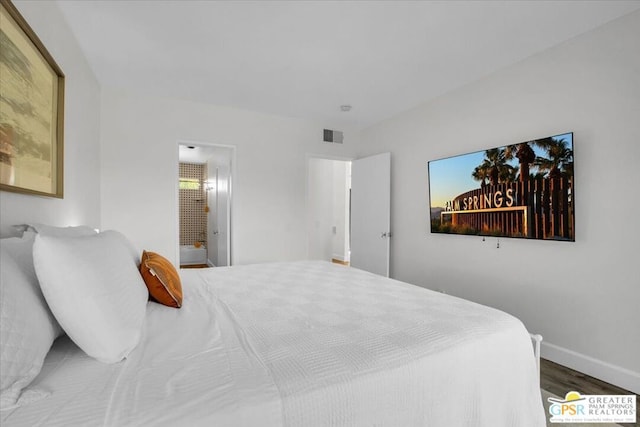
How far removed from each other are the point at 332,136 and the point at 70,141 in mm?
3210

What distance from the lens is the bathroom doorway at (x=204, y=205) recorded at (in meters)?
4.87

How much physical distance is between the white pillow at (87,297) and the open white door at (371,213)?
3374 millimetres

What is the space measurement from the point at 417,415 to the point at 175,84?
3.55 m

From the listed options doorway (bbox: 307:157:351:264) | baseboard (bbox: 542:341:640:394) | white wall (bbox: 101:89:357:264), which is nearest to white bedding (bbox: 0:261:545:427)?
baseboard (bbox: 542:341:640:394)

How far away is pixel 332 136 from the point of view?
4.60 metres

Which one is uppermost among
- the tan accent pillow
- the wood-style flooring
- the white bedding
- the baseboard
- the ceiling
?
the ceiling

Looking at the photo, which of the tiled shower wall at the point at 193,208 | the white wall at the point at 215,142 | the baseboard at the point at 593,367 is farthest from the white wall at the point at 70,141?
the tiled shower wall at the point at 193,208

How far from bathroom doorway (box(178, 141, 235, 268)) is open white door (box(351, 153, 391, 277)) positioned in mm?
1873

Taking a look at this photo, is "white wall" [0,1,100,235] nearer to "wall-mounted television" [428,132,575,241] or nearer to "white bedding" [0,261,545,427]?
"white bedding" [0,261,545,427]

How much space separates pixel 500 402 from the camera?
1.25 meters

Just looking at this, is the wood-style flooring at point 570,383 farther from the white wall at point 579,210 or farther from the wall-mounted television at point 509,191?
the wall-mounted television at point 509,191

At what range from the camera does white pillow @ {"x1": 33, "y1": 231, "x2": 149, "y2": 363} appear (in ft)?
2.95

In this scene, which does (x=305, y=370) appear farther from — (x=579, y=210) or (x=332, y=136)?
(x=332, y=136)

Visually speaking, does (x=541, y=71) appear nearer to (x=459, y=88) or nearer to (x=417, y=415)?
(x=459, y=88)
